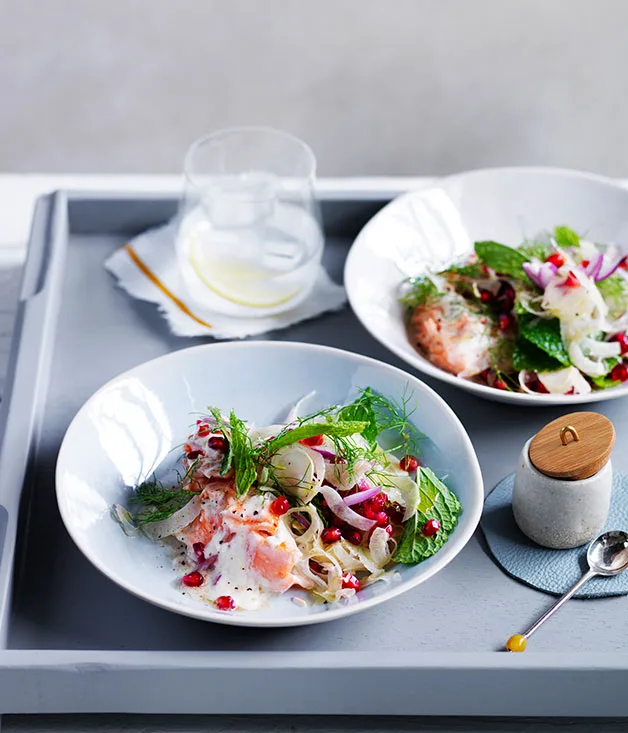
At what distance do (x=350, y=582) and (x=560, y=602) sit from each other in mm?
316

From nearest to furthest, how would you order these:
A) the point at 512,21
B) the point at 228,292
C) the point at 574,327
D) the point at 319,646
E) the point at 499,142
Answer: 1. the point at 319,646
2. the point at 574,327
3. the point at 228,292
4. the point at 512,21
5. the point at 499,142

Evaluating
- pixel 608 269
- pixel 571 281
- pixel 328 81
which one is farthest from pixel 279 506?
pixel 328 81

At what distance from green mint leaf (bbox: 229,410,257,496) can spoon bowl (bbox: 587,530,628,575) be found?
1.75ft

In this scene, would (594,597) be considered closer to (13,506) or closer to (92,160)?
(13,506)

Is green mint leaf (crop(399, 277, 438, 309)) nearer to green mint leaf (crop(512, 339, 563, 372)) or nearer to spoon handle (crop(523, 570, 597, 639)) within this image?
green mint leaf (crop(512, 339, 563, 372))

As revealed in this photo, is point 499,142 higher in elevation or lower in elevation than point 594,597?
higher

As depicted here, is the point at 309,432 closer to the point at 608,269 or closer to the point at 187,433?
the point at 187,433

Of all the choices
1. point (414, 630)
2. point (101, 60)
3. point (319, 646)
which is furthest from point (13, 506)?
point (101, 60)

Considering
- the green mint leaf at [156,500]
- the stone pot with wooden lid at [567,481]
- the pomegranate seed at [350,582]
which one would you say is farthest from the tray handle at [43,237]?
the stone pot with wooden lid at [567,481]

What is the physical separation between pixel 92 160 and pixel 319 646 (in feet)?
9.67

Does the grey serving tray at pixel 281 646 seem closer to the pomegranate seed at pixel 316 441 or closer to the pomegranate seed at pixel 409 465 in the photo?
the pomegranate seed at pixel 409 465

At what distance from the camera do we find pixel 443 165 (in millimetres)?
3988

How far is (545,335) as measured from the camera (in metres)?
1.88

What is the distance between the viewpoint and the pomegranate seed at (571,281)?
1.87 metres
